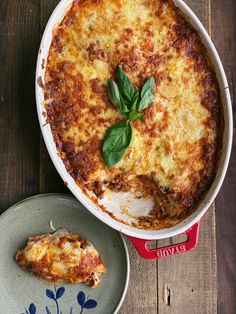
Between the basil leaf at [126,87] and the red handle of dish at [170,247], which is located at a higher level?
the basil leaf at [126,87]

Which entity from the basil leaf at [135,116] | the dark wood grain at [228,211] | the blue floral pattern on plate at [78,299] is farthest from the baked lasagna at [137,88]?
the blue floral pattern on plate at [78,299]

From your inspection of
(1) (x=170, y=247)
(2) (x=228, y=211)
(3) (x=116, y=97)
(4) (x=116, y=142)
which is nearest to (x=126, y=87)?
(3) (x=116, y=97)

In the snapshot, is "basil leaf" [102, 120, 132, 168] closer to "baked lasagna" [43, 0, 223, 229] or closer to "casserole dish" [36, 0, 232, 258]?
"baked lasagna" [43, 0, 223, 229]

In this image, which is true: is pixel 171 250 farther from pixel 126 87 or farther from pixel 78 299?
pixel 126 87

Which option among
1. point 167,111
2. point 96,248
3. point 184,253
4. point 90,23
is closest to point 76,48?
point 90,23

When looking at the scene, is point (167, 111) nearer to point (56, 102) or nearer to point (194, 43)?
point (194, 43)

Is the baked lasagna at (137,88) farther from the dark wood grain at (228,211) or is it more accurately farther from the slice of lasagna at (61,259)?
the dark wood grain at (228,211)
